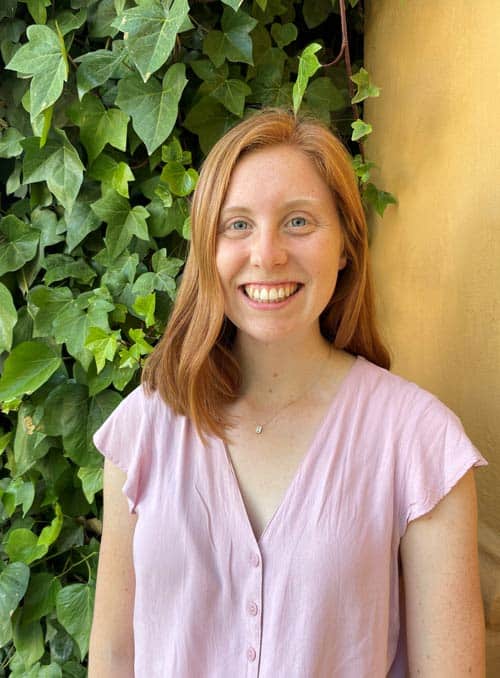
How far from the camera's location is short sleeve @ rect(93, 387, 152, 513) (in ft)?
3.24

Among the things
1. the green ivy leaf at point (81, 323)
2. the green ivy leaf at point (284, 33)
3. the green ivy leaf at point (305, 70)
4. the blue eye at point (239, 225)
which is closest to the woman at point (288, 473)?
the blue eye at point (239, 225)

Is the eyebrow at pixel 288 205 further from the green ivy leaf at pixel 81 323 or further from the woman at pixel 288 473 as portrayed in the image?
the green ivy leaf at pixel 81 323

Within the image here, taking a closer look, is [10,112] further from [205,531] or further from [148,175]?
[205,531]

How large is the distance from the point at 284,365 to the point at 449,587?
360 mm

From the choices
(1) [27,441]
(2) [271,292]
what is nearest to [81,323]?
(1) [27,441]

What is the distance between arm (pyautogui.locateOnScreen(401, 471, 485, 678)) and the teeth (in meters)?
0.31

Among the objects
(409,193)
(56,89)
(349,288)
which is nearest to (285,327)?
(349,288)

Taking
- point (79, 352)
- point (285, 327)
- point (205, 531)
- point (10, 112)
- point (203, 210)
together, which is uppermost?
point (10, 112)

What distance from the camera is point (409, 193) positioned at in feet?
3.89

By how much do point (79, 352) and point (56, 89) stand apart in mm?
442

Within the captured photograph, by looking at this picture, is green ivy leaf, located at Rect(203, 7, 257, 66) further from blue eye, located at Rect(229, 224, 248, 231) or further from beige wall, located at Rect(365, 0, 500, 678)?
blue eye, located at Rect(229, 224, 248, 231)

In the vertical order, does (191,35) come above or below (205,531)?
above

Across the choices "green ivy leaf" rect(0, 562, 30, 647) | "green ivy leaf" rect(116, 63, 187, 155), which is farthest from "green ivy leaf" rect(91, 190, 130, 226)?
"green ivy leaf" rect(0, 562, 30, 647)

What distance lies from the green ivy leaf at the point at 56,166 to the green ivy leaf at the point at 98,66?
0.10 meters
